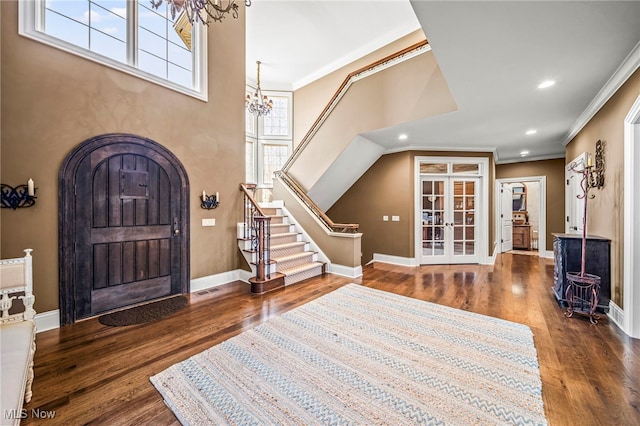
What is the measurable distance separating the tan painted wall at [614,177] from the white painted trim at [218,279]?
480 centimetres

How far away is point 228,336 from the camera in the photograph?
2582 millimetres

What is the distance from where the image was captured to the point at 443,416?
5.23 ft

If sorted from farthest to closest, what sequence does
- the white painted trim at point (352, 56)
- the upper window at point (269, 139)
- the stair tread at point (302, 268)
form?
the upper window at point (269, 139)
the white painted trim at point (352, 56)
the stair tread at point (302, 268)

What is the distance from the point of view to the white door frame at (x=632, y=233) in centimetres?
261

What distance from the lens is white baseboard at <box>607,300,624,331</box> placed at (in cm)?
280

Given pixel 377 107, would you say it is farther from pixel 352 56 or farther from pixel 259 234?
pixel 259 234

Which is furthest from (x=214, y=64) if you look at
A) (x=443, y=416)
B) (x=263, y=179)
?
(x=443, y=416)

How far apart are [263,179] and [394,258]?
4.30 meters

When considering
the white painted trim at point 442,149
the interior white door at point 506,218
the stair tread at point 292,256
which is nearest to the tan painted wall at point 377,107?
the stair tread at point 292,256

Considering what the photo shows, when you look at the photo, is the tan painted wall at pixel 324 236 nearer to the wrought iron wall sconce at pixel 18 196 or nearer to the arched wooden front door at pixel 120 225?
the arched wooden front door at pixel 120 225

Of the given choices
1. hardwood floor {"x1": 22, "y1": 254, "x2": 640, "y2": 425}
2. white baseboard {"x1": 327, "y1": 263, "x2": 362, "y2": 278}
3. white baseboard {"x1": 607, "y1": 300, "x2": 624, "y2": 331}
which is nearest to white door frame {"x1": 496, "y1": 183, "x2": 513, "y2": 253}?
hardwood floor {"x1": 22, "y1": 254, "x2": 640, "y2": 425}

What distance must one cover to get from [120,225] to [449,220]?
6.18m

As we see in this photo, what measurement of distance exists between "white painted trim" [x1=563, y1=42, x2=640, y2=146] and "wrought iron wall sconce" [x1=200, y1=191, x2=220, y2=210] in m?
5.05

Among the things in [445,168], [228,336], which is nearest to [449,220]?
[445,168]
